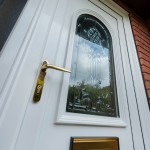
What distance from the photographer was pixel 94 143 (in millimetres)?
620

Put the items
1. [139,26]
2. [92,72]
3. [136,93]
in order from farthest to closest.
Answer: [139,26]
[136,93]
[92,72]

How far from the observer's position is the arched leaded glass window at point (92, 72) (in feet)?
2.36

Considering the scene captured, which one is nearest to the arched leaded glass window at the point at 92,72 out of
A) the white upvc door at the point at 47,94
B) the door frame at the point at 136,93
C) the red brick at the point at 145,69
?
the white upvc door at the point at 47,94

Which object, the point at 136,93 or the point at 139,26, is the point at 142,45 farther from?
the point at 136,93

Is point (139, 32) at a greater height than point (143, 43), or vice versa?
point (139, 32)

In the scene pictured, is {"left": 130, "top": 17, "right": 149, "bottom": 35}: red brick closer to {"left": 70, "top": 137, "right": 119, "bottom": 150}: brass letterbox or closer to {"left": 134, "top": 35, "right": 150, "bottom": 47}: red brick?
{"left": 134, "top": 35, "right": 150, "bottom": 47}: red brick

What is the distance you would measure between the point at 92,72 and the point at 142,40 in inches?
34.4

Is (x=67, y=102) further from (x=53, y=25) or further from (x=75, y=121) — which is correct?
(x=53, y=25)

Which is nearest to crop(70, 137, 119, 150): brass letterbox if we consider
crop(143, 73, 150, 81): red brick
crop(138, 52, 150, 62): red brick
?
crop(143, 73, 150, 81): red brick

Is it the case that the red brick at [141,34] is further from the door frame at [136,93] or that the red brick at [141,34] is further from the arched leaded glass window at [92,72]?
the arched leaded glass window at [92,72]

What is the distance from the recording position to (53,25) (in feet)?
2.50

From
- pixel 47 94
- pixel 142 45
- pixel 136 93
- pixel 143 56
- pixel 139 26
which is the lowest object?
pixel 47 94

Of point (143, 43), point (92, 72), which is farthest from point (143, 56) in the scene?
point (92, 72)

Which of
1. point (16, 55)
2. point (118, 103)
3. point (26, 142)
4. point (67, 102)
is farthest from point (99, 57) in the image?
point (26, 142)
